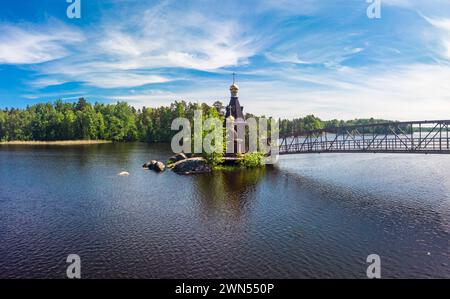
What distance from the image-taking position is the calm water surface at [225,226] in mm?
25719

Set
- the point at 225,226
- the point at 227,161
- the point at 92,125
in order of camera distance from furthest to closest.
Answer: the point at 92,125 → the point at 227,161 → the point at 225,226

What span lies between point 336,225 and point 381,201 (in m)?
12.7

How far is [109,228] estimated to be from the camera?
111ft

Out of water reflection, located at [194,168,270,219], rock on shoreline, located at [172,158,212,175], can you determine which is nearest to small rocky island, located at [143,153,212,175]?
rock on shoreline, located at [172,158,212,175]

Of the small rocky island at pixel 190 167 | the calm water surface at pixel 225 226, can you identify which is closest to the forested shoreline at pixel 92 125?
the small rocky island at pixel 190 167

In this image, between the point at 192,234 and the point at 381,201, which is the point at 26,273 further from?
the point at 381,201

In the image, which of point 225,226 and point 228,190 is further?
point 228,190

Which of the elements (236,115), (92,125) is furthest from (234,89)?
(92,125)

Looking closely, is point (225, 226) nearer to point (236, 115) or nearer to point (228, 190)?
point (228, 190)

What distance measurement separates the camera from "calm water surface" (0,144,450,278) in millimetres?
25719

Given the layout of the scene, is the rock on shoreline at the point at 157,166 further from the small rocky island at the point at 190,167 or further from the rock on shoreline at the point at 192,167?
the rock on shoreline at the point at 192,167

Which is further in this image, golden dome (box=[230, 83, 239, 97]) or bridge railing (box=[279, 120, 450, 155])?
golden dome (box=[230, 83, 239, 97])

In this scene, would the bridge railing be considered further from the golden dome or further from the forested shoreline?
the forested shoreline

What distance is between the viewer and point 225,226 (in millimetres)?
34219
